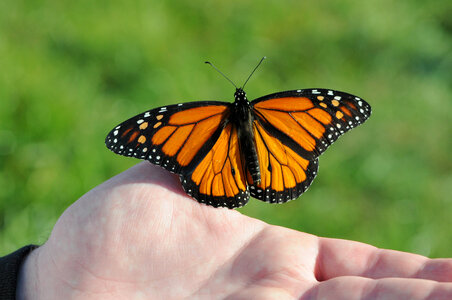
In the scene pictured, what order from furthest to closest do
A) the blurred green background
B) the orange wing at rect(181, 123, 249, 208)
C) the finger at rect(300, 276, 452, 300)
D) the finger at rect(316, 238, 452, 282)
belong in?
1. the blurred green background
2. the orange wing at rect(181, 123, 249, 208)
3. the finger at rect(316, 238, 452, 282)
4. the finger at rect(300, 276, 452, 300)

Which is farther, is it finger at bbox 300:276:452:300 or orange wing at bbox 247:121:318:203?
orange wing at bbox 247:121:318:203

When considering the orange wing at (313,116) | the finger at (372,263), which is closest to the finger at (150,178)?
the orange wing at (313,116)

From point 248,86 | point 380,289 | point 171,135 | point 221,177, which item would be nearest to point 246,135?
point 221,177

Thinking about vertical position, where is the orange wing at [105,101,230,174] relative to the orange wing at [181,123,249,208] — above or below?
above

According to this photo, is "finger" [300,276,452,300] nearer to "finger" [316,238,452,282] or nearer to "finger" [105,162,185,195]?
"finger" [316,238,452,282]

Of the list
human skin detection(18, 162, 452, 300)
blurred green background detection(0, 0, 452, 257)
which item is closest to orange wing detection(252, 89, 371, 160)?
human skin detection(18, 162, 452, 300)

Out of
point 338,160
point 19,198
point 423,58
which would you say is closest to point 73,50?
point 19,198

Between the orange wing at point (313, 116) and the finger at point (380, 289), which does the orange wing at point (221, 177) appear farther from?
the finger at point (380, 289)

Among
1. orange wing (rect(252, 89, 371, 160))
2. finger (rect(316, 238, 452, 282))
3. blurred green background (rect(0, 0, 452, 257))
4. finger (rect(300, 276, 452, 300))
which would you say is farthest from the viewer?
blurred green background (rect(0, 0, 452, 257))
